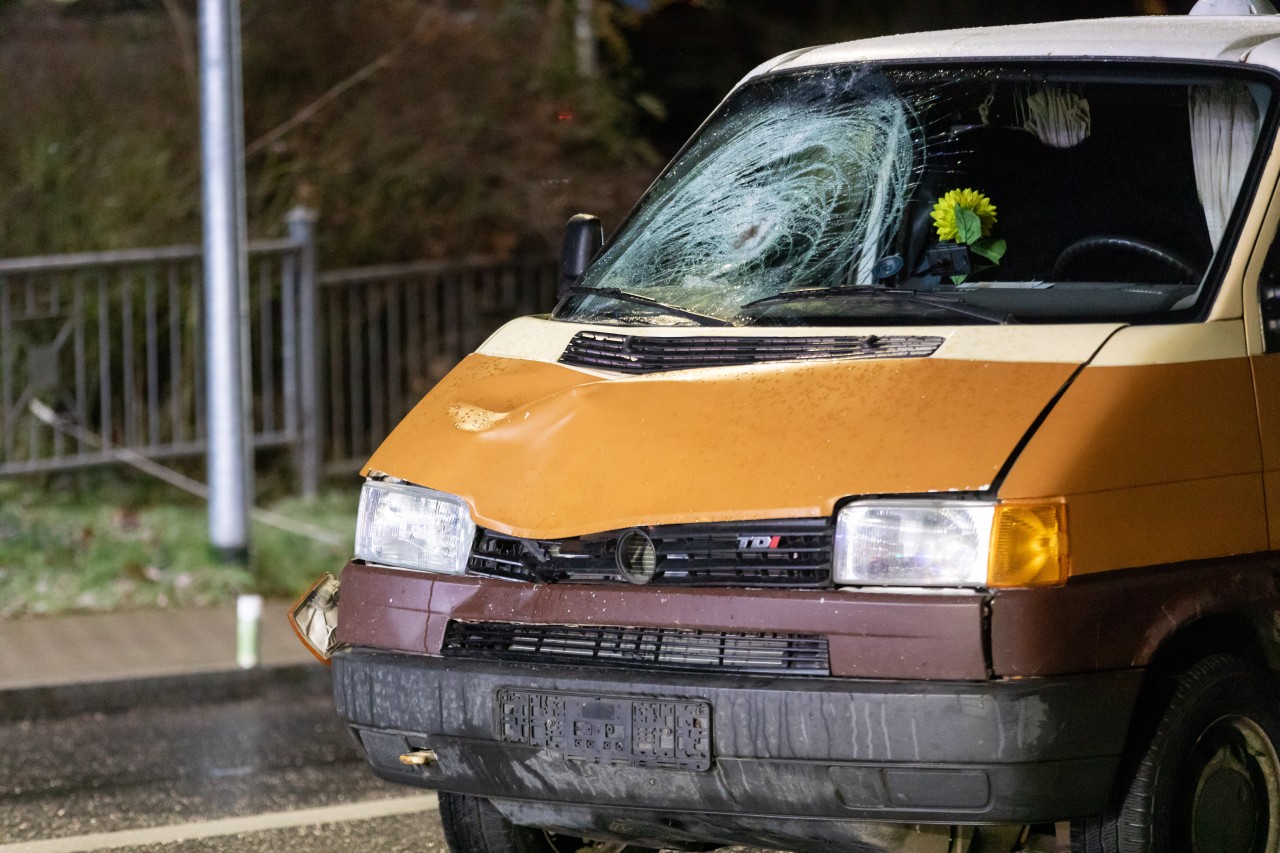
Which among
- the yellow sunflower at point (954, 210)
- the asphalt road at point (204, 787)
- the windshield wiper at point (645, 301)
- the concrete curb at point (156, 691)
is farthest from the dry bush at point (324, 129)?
the yellow sunflower at point (954, 210)

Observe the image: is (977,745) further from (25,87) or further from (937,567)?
(25,87)

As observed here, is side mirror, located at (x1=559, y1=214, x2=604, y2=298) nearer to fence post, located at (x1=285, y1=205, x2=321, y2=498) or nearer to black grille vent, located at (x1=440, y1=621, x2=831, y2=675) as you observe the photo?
black grille vent, located at (x1=440, y1=621, x2=831, y2=675)

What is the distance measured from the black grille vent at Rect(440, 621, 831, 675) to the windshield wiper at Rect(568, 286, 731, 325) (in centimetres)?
87

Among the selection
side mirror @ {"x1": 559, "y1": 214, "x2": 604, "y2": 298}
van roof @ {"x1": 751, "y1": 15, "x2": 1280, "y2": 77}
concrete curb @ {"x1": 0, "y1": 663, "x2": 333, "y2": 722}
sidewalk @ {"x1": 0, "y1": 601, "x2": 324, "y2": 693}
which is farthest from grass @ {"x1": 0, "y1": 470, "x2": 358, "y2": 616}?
van roof @ {"x1": 751, "y1": 15, "x2": 1280, "y2": 77}

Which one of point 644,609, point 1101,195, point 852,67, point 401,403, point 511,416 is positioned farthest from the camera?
point 401,403

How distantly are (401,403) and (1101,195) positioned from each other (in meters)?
8.07

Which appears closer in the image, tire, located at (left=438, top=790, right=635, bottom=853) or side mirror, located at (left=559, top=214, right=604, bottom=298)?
tire, located at (left=438, top=790, right=635, bottom=853)

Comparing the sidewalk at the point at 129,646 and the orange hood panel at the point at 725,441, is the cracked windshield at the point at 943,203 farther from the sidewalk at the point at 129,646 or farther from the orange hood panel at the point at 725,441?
the sidewalk at the point at 129,646

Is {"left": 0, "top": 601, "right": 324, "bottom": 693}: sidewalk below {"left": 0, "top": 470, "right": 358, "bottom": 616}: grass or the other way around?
below

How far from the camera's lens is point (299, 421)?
463 inches

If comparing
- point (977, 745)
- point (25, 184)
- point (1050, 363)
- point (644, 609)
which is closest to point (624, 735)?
Result: point (644, 609)

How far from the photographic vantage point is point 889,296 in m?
4.70

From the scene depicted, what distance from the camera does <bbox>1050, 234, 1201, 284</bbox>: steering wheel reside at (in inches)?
186

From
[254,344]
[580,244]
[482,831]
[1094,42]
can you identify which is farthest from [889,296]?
[254,344]
